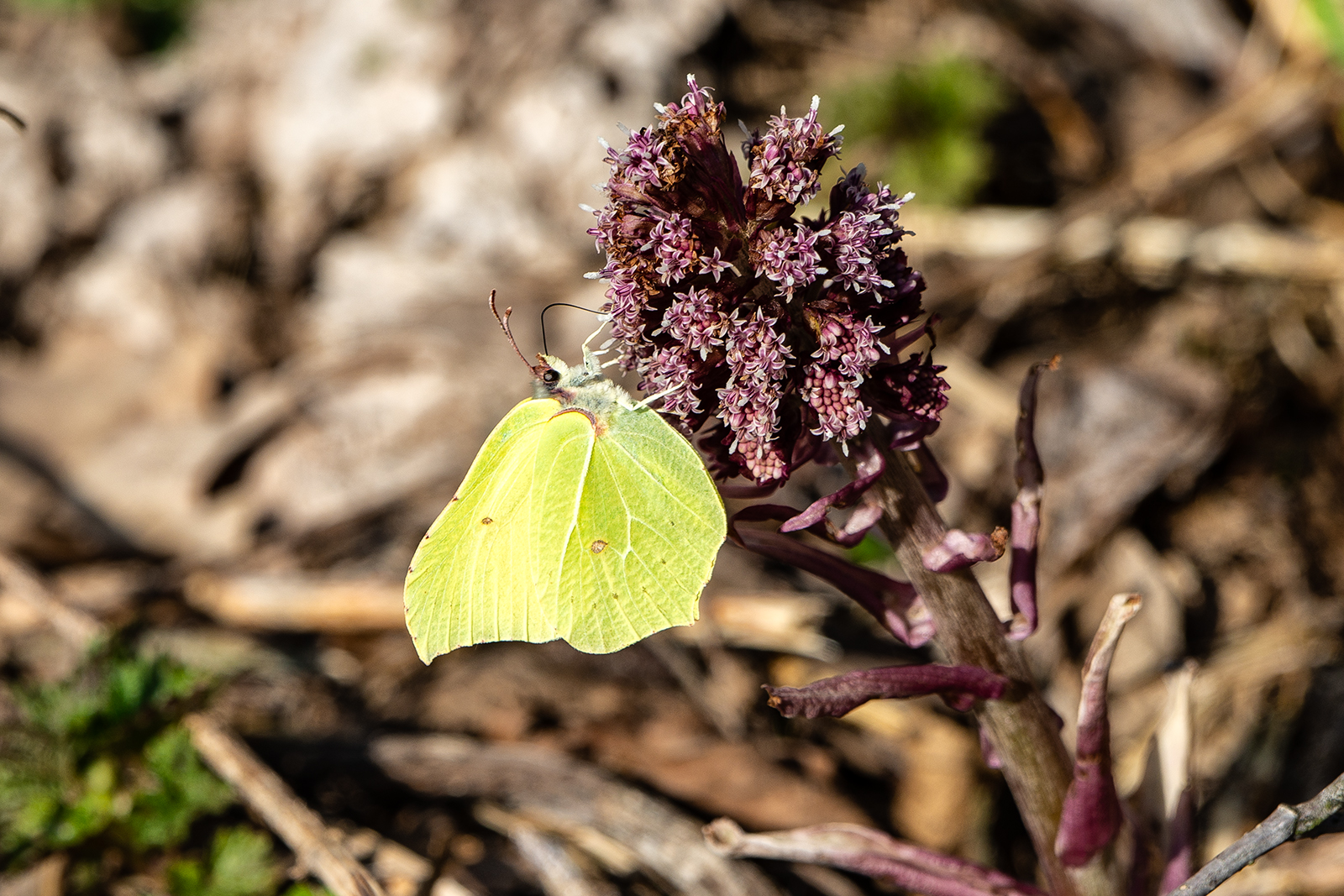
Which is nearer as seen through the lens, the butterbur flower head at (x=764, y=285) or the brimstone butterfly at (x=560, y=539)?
the butterbur flower head at (x=764, y=285)

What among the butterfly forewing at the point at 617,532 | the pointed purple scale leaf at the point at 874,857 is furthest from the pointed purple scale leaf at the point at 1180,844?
the butterfly forewing at the point at 617,532

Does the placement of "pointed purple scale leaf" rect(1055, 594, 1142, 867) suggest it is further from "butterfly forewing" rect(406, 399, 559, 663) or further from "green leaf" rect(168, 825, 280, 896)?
"green leaf" rect(168, 825, 280, 896)

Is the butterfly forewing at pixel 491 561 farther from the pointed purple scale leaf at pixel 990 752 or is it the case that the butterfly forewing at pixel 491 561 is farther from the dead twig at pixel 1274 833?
the dead twig at pixel 1274 833

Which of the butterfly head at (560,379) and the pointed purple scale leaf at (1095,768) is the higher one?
the butterfly head at (560,379)

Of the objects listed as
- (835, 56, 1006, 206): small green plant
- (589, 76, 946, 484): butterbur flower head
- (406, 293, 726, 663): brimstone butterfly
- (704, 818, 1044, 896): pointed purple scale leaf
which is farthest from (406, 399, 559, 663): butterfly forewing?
(835, 56, 1006, 206): small green plant

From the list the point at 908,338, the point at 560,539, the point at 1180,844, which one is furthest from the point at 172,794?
the point at 1180,844

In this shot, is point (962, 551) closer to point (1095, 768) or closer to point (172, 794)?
point (1095, 768)
